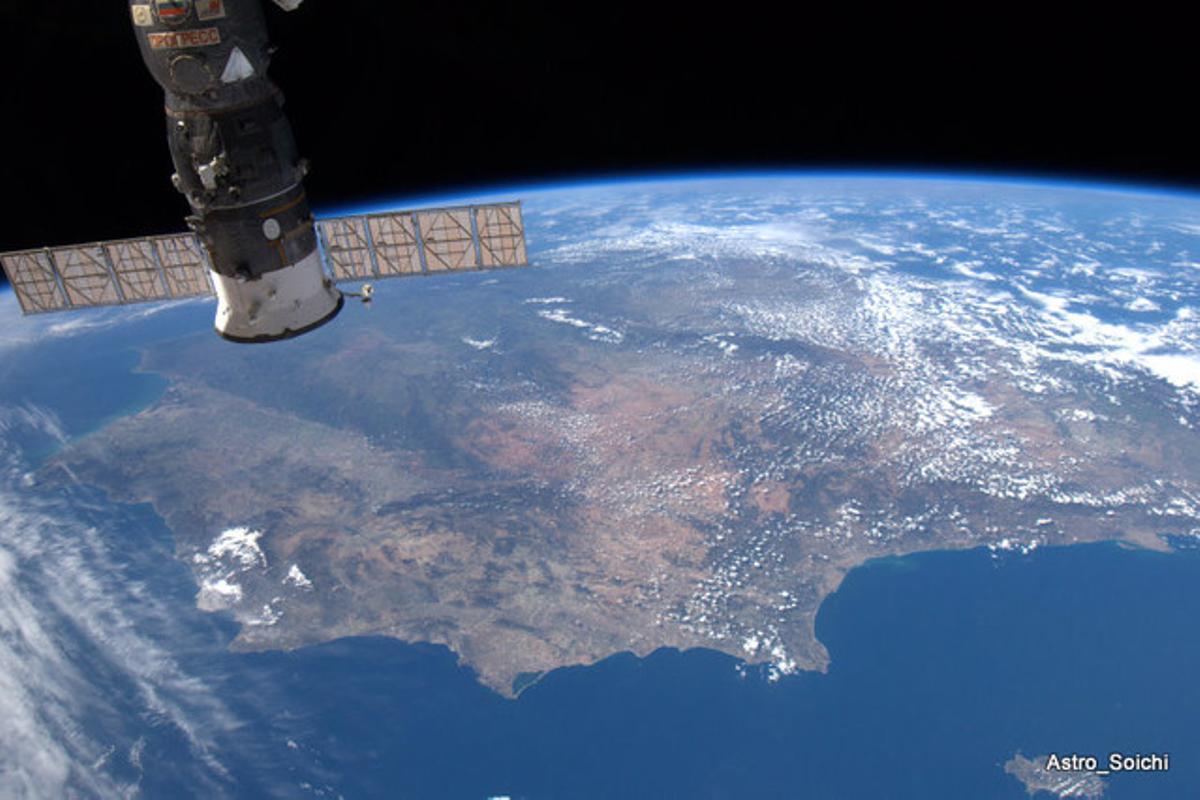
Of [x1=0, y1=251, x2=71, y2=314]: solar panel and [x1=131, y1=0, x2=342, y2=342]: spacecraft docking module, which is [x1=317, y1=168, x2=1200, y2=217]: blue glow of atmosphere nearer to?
[x1=0, y1=251, x2=71, y2=314]: solar panel

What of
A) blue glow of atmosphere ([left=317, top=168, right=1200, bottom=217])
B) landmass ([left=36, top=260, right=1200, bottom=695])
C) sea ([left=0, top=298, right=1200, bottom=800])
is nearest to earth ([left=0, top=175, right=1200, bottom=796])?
landmass ([left=36, top=260, right=1200, bottom=695])

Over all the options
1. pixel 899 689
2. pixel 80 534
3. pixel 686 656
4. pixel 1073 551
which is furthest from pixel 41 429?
pixel 1073 551

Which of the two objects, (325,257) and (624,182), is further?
(624,182)

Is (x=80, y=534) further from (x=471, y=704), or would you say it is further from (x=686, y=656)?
(x=686, y=656)

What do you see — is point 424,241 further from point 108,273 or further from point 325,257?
point 108,273

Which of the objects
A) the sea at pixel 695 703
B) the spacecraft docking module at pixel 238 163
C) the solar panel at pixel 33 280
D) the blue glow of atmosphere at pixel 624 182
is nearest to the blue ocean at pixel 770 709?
the sea at pixel 695 703

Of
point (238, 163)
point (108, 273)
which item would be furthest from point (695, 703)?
point (238, 163)
